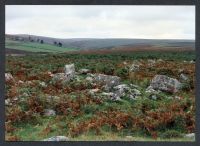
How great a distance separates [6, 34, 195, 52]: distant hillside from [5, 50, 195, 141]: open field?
11 centimetres

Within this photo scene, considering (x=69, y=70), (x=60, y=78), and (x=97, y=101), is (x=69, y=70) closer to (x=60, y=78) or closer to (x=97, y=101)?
(x=60, y=78)

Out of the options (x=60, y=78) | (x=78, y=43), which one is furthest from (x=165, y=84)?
(x=60, y=78)

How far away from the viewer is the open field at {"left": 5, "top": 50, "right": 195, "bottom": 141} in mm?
6617

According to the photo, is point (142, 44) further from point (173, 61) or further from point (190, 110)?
point (190, 110)

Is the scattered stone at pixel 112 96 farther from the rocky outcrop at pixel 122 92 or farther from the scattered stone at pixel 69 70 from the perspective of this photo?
the scattered stone at pixel 69 70

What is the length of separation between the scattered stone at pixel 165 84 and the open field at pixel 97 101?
0.17 ft

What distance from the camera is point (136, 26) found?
22.6 ft

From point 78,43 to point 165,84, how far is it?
1172 millimetres

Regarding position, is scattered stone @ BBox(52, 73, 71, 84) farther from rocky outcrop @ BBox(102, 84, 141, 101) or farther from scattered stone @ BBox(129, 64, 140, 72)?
scattered stone @ BBox(129, 64, 140, 72)

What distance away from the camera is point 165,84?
6.86m

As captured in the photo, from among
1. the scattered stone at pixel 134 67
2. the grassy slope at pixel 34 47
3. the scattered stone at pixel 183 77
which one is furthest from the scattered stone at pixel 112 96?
the scattered stone at pixel 183 77

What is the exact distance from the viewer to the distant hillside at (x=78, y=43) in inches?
270

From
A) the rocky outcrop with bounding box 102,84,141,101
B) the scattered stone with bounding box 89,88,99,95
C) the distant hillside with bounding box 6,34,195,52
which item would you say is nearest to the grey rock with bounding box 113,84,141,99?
the rocky outcrop with bounding box 102,84,141,101

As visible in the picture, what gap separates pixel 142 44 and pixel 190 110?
1002mm
